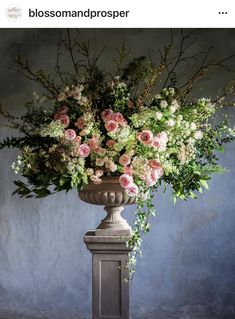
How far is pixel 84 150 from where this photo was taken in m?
2.93

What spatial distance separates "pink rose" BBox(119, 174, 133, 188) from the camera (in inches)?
113

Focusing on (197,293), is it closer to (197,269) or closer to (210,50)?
(197,269)

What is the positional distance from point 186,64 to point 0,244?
6.46 ft

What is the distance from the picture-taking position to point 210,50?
15.2ft

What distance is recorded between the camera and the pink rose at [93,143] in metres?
2.95

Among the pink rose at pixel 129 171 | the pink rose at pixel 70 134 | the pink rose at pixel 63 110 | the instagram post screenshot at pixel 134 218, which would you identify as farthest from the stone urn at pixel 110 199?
the instagram post screenshot at pixel 134 218

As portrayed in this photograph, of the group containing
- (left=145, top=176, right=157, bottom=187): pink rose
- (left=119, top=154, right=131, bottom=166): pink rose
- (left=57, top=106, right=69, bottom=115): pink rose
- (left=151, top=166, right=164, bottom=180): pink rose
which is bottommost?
(left=145, top=176, right=157, bottom=187): pink rose

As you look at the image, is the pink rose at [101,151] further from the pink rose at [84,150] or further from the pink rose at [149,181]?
the pink rose at [149,181]

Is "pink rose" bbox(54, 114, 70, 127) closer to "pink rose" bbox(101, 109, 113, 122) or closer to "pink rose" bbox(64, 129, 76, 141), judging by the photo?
"pink rose" bbox(64, 129, 76, 141)

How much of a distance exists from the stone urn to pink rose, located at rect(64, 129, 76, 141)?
265mm

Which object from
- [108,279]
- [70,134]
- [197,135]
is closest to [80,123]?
[70,134]
